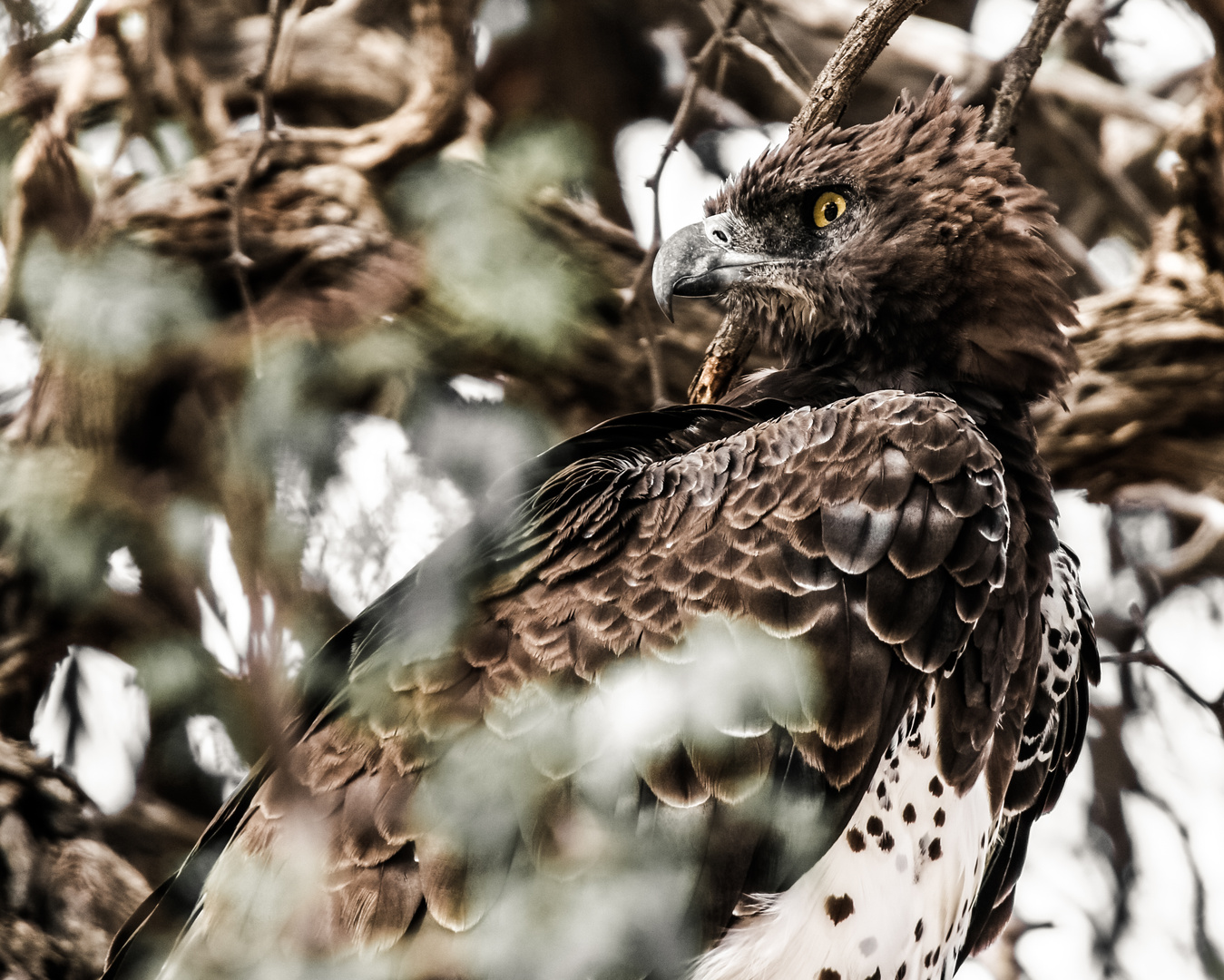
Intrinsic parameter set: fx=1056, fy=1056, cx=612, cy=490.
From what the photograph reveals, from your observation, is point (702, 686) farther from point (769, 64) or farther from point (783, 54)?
point (783, 54)

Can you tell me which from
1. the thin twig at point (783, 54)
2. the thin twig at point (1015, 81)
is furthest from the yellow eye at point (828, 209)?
the thin twig at point (783, 54)

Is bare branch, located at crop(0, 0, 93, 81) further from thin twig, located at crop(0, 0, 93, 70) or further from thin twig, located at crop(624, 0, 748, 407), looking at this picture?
thin twig, located at crop(624, 0, 748, 407)

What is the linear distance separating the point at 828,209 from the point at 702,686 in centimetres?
120

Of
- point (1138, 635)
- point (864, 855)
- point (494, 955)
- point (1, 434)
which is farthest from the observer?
point (1138, 635)

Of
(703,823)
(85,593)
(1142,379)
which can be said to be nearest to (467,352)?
(85,593)

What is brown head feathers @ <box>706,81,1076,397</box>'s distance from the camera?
235cm

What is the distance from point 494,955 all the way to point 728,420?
1172 mm

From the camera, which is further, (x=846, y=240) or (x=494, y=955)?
(x=846, y=240)

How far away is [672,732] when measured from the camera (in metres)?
1.87

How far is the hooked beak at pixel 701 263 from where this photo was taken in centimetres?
251

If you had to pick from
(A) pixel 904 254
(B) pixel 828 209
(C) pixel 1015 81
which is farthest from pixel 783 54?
(A) pixel 904 254

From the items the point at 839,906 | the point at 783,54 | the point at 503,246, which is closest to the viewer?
the point at 839,906

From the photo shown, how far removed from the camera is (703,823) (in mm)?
1858

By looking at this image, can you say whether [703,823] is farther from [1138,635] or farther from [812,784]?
[1138,635]
